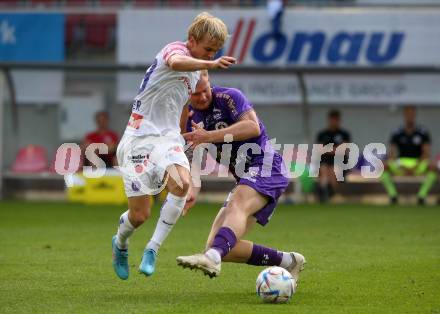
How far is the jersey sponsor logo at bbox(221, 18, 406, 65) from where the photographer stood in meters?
19.4

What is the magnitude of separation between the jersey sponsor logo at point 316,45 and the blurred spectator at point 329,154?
1.36 meters

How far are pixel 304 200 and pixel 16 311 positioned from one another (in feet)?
41.4

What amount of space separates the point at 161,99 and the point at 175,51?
411mm

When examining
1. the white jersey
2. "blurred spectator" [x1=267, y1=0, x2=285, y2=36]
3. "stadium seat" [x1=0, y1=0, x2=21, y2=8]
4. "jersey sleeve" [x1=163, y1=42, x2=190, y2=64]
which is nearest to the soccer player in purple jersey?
the white jersey

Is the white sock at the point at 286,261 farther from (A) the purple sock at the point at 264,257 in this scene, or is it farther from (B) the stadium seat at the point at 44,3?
(B) the stadium seat at the point at 44,3

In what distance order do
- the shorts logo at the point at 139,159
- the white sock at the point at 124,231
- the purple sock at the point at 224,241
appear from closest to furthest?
the purple sock at the point at 224,241 < the shorts logo at the point at 139,159 < the white sock at the point at 124,231

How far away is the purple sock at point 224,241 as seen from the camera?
23.6 feet

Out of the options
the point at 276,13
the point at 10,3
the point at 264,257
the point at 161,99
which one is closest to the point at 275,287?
the point at 264,257

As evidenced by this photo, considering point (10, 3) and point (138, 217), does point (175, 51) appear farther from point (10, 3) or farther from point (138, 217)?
point (10, 3)

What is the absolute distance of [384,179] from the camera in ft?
60.3

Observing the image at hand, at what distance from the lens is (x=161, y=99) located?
299 inches

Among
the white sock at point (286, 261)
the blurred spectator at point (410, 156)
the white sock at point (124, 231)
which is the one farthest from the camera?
the blurred spectator at point (410, 156)

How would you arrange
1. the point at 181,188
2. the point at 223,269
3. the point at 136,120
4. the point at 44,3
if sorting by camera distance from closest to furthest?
the point at 181,188
the point at 136,120
the point at 223,269
the point at 44,3

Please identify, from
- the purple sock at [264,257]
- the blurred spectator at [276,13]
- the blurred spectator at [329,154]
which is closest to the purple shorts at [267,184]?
the purple sock at [264,257]
